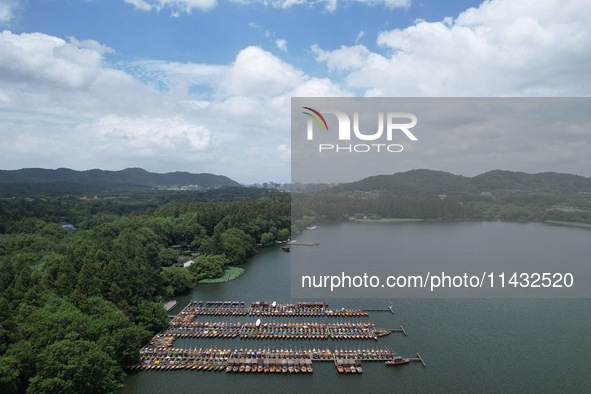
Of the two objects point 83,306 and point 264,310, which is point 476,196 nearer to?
point 264,310

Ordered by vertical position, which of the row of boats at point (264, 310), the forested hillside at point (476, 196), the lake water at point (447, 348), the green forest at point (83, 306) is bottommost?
the lake water at point (447, 348)

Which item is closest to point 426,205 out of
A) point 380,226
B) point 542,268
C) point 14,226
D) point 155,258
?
point 380,226

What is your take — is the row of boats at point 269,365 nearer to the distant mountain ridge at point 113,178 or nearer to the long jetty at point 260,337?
the long jetty at point 260,337

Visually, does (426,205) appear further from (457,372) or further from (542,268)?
(457,372)

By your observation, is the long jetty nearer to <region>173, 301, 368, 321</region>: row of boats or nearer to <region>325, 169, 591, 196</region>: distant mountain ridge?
<region>173, 301, 368, 321</region>: row of boats

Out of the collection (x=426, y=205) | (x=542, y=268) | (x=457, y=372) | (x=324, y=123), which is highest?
(x=324, y=123)

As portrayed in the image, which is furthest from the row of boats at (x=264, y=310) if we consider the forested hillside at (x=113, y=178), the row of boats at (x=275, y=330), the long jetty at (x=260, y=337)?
the forested hillside at (x=113, y=178)

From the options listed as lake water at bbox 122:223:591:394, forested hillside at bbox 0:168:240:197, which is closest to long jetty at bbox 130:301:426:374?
lake water at bbox 122:223:591:394

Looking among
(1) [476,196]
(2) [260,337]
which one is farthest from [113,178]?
(2) [260,337]
